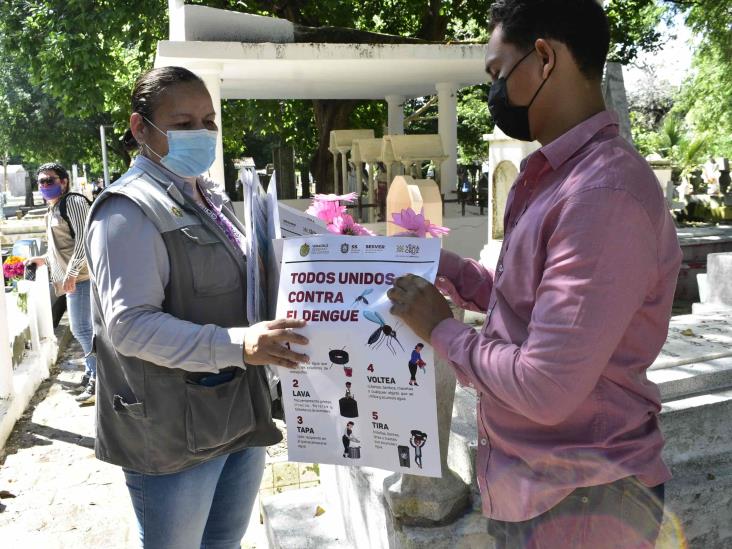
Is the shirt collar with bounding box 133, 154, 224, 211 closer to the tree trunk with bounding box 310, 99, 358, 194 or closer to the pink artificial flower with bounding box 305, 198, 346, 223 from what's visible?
the pink artificial flower with bounding box 305, 198, 346, 223

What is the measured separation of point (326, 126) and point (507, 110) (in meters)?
14.6

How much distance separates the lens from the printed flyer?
179 centimetres

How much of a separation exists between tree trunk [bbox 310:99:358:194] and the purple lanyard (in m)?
13.5

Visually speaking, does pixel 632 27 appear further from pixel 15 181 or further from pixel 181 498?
pixel 15 181

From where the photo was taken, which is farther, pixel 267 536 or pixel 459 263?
pixel 267 536

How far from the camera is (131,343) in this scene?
1955 millimetres

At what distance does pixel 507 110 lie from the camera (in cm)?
168

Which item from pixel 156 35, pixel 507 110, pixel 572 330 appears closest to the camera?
pixel 572 330

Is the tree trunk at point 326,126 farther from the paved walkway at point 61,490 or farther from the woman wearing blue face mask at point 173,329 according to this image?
the woman wearing blue face mask at point 173,329

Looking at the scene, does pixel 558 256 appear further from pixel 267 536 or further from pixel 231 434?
pixel 267 536

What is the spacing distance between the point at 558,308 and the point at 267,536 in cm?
282

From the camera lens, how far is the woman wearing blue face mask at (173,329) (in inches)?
76.9

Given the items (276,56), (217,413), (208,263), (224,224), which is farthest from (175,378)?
(276,56)

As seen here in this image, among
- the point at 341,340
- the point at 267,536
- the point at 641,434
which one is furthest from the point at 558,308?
the point at 267,536
